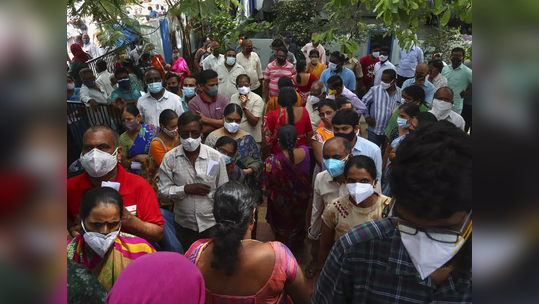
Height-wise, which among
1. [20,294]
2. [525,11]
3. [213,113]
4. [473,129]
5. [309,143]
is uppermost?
[525,11]

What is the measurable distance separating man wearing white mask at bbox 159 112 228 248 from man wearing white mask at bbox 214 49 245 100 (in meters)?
3.84

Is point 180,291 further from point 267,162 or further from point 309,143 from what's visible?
point 309,143

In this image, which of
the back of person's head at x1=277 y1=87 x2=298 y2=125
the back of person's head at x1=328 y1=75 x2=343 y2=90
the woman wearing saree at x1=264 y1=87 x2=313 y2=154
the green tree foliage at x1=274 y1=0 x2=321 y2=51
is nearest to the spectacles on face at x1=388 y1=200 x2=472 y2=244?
the woman wearing saree at x1=264 y1=87 x2=313 y2=154

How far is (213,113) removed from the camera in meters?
5.30

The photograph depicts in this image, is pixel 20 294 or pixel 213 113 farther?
pixel 213 113

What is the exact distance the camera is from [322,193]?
3328 mm

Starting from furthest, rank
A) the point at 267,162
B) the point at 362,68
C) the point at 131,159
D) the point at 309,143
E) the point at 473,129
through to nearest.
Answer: the point at 362,68 < the point at 309,143 < the point at 131,159 < the point at 267,162 < the point at 473,129

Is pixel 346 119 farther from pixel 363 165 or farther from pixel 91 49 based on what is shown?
pixel 91 49

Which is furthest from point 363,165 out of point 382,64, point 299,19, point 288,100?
point 299,19

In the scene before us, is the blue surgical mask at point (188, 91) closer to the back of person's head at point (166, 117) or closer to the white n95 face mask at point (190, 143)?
→ the back of person's head at point (166, 117)

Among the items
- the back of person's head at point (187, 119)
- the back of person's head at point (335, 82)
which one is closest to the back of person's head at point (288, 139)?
the back of person's head at point (187, 119)

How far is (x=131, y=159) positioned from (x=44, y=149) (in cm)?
376

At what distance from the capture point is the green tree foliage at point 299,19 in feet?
43.1

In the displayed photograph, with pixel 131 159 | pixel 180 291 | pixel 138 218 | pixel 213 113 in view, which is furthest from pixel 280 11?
pixel 180 291
